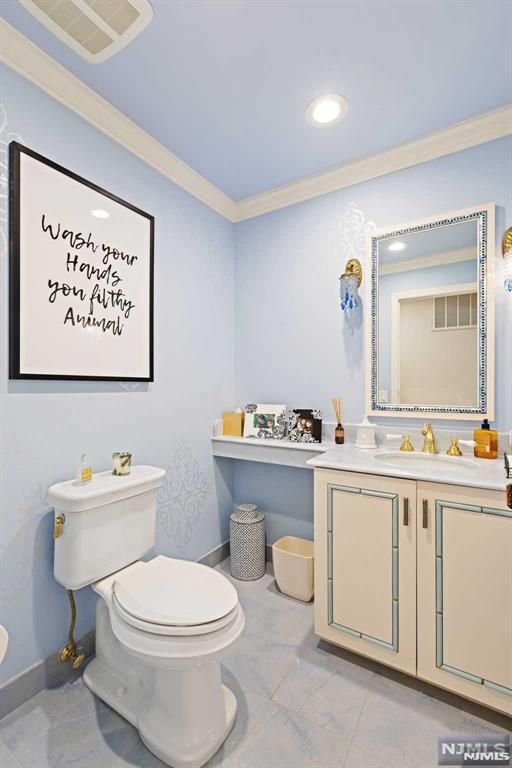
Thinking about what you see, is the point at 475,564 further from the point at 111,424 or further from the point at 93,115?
the point at 93,115

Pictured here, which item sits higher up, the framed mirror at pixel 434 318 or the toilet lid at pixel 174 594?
the framed mirror at pixel 434 318

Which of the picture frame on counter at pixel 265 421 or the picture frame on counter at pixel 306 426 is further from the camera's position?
the picture frame on counter at pixel 265 421

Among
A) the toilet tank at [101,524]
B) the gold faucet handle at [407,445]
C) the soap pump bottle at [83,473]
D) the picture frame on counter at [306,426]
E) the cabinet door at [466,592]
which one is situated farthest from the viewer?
the picture frame on counter at [306,426]

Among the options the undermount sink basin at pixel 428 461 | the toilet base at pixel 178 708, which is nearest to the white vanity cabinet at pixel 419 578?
the undermount sink basin at pixel 428 461

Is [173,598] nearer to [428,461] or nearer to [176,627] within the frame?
[176,627]

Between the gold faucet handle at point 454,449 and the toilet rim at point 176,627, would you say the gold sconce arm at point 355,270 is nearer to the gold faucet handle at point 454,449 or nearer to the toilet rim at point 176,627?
the gold faucet handle at point 454,449

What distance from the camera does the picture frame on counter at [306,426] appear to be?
2.05 meters

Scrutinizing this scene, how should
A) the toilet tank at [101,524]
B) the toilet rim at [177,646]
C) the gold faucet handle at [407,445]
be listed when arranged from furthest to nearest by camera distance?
1. the gold faucet handle at [407,445]
2. the toilet tank at [101,524]
3. the toilet rim at [177,646]

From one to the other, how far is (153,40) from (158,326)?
114 cm

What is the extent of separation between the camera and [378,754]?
1.13 metres

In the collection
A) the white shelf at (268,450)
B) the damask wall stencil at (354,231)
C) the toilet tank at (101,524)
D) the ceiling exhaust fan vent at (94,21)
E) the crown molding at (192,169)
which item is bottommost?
the toilet tank at (101,524)

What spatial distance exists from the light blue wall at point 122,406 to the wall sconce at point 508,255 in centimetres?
158

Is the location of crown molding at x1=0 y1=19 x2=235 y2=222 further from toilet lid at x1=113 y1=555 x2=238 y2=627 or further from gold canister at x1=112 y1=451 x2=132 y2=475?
toilet lid at x1=113 y1=555 x2=238 y2=627

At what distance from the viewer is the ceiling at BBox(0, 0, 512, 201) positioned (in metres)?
1.18
